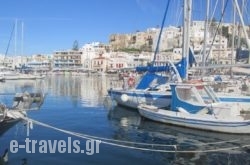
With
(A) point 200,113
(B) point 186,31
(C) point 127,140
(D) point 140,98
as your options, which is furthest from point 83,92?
(C) point 127,140

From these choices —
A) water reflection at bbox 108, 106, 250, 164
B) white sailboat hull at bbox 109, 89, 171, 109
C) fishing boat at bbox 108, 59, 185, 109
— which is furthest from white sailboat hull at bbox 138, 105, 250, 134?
fishing boat at bbox 108, 59, 185, 109

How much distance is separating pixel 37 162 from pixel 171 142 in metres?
7.27

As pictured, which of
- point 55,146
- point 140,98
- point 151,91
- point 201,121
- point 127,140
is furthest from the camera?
point 140,98

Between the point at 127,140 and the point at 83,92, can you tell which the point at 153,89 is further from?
the point at 83,92

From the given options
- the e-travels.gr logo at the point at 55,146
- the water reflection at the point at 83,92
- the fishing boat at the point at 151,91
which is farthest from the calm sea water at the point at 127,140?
the water reflection at the point at 83,92

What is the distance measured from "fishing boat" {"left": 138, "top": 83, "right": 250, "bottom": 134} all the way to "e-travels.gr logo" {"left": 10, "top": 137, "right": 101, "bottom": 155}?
6913 millimetres

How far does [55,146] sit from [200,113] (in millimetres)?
9066

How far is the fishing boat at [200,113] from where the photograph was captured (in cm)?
2161

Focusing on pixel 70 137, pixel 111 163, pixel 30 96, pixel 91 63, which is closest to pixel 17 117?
pixel 30 96

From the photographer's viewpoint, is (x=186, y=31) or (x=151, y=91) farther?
(x=151, y=91)

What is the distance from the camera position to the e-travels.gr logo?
56.9ft

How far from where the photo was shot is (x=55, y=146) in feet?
59.2

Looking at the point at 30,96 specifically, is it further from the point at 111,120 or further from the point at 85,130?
the point at 111,120

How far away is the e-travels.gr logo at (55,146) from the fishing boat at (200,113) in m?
6.91
